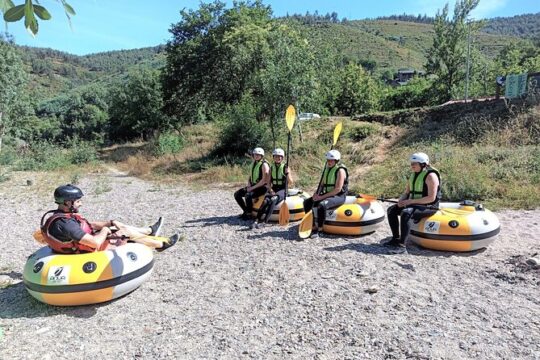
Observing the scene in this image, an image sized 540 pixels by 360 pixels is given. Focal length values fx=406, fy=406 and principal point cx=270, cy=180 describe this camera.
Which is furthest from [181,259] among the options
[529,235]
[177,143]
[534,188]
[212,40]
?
[212,40]

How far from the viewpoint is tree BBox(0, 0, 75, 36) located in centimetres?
114

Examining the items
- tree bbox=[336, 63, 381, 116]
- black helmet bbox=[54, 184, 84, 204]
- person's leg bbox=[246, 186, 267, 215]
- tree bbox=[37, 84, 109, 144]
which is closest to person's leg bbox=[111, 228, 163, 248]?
black helmet bbox=[54, 184, 84, 204]

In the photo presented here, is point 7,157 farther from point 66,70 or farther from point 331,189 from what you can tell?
point 66,70

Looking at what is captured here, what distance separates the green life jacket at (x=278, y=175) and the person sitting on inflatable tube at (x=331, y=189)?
110cm

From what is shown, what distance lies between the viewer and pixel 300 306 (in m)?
4.75

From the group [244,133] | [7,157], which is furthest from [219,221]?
[7,157]

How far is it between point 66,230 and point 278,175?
4502mm

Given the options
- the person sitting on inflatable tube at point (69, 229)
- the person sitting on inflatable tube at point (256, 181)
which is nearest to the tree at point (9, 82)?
the person sitting on inflatable tube at point (256, 181)

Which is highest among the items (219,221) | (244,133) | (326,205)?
(244,133)

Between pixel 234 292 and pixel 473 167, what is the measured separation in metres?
8.05

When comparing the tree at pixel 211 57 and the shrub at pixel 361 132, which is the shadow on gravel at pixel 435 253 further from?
the tree at pixel 211 57

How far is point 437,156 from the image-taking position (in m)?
12.2

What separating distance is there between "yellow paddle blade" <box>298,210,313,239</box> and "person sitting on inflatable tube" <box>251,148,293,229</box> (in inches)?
38.8

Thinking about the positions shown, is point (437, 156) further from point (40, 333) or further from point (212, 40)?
point (212, 40)
